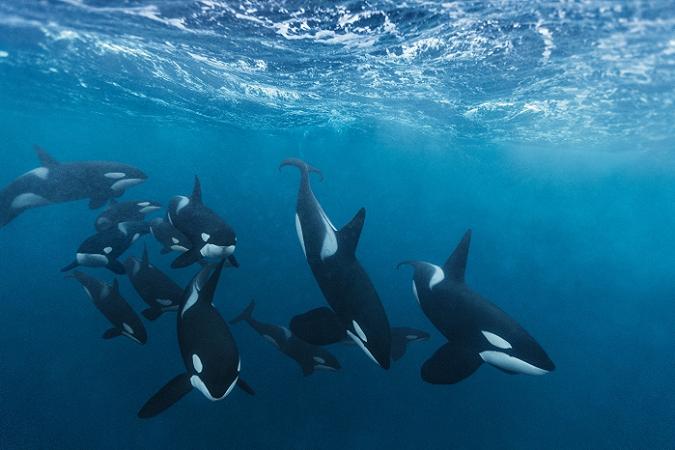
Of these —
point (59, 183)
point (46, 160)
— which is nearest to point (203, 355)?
point (59, 183)

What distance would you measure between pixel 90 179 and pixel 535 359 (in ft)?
35.6

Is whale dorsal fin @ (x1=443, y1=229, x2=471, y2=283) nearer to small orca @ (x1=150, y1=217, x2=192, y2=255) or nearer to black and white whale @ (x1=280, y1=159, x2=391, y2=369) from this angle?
black and white whale @ (x1=280, y1=159, x2=391, y2=369)

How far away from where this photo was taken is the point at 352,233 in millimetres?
5957

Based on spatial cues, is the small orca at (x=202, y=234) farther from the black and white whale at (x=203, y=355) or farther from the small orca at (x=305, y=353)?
the small orca at (x=305, y=353)

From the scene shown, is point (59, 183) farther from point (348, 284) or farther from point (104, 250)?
point (348, 284)

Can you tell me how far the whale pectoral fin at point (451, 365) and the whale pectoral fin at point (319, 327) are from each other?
1.60 m

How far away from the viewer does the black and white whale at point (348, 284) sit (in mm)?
5371

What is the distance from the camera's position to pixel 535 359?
5590 mm

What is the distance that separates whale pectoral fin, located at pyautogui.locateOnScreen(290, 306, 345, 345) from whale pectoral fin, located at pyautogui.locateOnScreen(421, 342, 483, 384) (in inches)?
62.9

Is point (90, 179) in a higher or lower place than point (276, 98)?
lower

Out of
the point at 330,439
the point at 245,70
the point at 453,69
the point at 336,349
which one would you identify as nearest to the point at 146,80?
the point at 245,70

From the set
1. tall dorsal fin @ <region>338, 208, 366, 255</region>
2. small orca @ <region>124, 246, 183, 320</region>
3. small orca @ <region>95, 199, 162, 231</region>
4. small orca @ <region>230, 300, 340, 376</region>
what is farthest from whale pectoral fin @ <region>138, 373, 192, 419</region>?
small orca @ <region>95, 199, 162, 231</region>

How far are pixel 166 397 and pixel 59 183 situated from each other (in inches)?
292

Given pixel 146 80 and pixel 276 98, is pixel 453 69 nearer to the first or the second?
pixel 276 98
